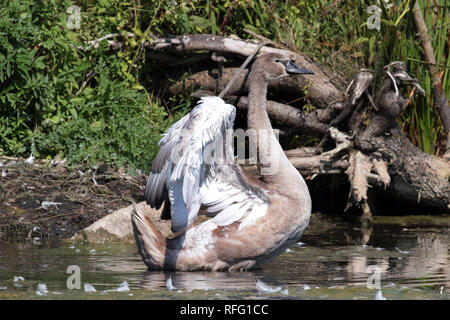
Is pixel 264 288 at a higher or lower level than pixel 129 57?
lower

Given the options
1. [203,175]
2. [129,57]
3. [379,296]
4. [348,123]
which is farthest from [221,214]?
[129,57]

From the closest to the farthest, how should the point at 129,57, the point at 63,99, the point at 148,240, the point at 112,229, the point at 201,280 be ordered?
the point at 201,280 → the point at 148,240 → the point at 112,229 → the point at 63,99 → the point at 129,57

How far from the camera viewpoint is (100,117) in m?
8.23

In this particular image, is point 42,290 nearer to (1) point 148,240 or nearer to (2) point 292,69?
(1) point 148,240

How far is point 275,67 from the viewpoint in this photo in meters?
6.57

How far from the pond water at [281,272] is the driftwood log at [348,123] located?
788 mm

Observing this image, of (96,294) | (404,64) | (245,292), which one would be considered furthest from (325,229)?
(96,294)

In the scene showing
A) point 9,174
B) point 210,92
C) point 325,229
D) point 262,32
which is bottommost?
point 325,229

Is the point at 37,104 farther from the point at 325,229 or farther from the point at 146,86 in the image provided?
the point at 325,229

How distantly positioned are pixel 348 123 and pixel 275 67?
6.39 ft

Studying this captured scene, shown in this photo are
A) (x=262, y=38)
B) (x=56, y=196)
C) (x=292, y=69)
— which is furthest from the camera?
(x=262, y=38)

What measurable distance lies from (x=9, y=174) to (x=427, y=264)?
3.96 metres

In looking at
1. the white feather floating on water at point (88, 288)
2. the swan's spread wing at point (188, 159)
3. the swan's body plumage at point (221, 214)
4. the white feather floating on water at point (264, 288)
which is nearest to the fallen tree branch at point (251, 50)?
the swan's body plumage at point (221, 214)

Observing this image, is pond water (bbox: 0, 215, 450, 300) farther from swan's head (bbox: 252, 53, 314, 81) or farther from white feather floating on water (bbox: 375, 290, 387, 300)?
swan's head (bbox: 252, 53, 314, 81)
